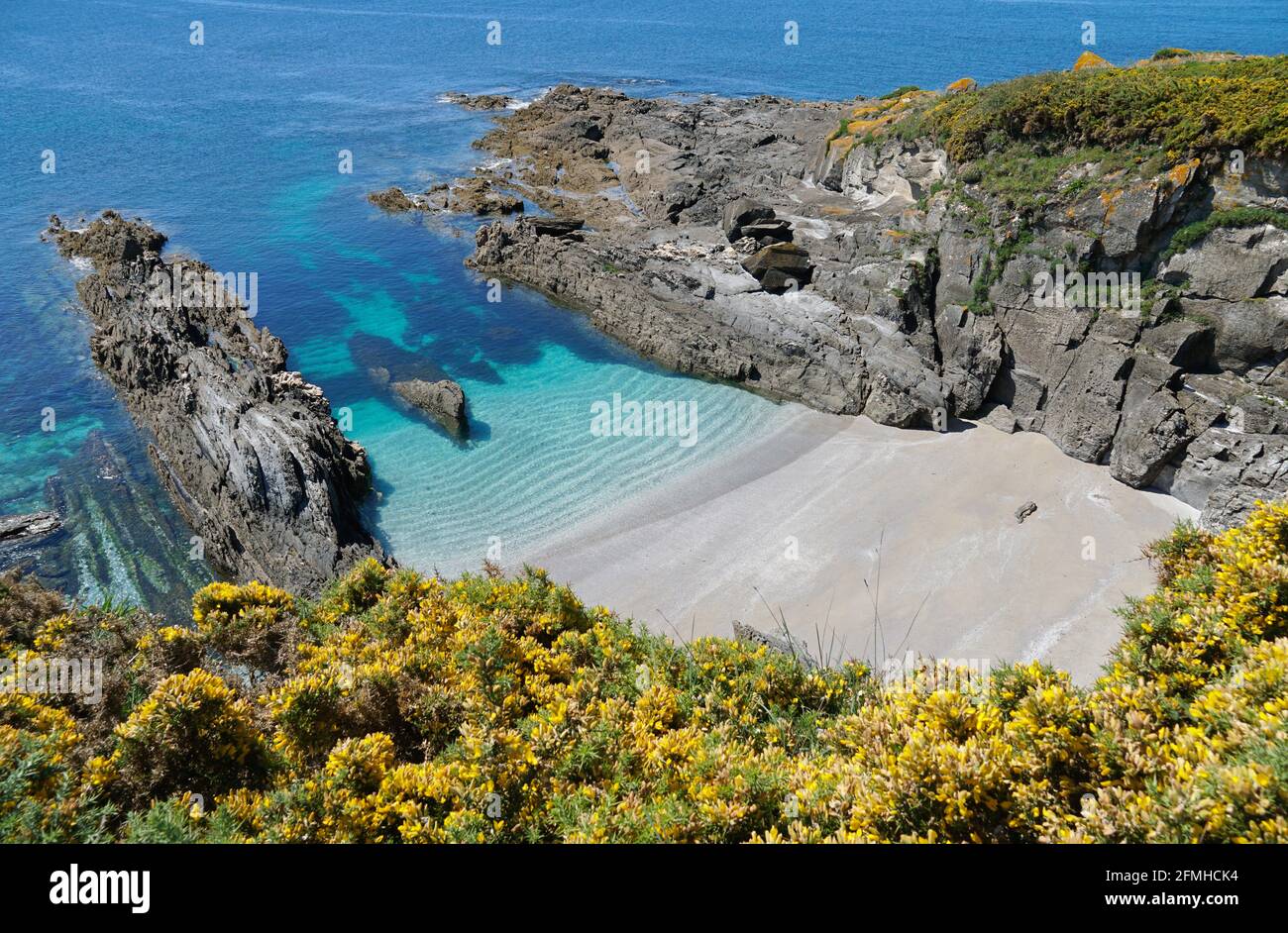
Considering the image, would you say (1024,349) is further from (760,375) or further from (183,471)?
(183,471)

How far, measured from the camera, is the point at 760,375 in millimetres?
31562

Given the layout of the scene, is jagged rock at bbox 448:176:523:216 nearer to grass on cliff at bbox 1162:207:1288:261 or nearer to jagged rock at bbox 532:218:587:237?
jagged rock at bbox 532:218:587:237

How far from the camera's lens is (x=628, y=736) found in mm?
8227

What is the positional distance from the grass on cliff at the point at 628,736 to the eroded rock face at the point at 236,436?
1068 centimetres

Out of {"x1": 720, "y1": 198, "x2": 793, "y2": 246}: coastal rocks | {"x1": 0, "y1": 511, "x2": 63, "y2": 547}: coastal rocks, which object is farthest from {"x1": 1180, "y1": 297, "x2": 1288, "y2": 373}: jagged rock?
{"x1": 0, "y1": 511, "x2": 63, "y2": 547}: coastal rocks

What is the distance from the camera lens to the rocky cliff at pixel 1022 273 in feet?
74.7

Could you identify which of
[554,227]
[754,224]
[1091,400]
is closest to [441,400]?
[554,227]

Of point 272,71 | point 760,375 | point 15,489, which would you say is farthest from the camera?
point 272,71

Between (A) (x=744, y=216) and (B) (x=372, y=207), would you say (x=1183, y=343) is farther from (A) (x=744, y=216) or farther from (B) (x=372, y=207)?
(B) (x=372, y=207)

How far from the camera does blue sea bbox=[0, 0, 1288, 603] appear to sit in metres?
24.8

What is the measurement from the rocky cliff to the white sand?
217 cm

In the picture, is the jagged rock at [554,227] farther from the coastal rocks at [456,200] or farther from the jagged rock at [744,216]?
the jagged rock at [744,216]

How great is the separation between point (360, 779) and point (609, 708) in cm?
293

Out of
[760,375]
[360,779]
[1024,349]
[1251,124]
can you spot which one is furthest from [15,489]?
[1251,124]
